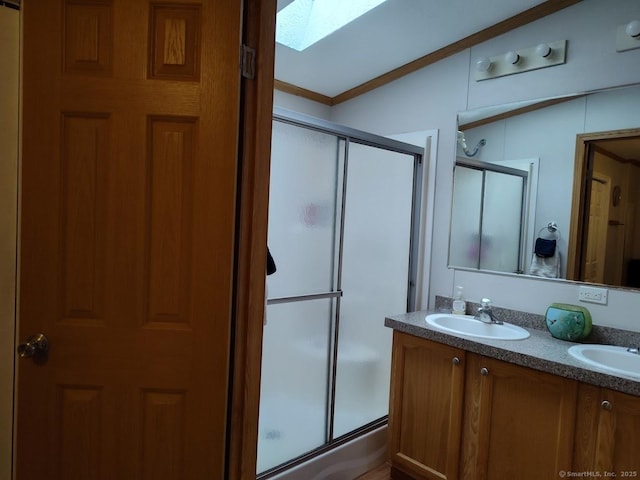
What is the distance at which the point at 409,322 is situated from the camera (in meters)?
2.07

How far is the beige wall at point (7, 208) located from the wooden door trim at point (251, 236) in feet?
2.48

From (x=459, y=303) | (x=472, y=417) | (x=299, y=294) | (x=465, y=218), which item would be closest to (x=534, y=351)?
(x=472, y=417)

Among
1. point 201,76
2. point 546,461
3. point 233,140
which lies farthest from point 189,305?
point 546,461

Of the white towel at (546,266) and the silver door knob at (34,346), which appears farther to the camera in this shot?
the white towel at (546,266)

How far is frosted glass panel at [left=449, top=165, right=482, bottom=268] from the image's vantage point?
2385mm

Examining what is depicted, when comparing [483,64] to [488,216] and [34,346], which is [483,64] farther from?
[34,346]

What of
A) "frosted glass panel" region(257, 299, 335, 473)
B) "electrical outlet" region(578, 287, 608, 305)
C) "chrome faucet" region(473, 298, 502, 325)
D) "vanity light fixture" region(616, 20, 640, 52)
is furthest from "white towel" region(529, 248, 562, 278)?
"frosted glass panel" region(257, 299, 335, 473)

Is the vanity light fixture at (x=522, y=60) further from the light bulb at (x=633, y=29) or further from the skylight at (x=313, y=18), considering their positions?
the skylight at (x=313, y=18)

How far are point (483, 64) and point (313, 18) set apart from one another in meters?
1.02

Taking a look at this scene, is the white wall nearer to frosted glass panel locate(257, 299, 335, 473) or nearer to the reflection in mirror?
the reflection in mirror

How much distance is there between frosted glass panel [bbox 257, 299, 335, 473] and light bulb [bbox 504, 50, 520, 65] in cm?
167

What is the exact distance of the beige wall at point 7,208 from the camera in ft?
4.20

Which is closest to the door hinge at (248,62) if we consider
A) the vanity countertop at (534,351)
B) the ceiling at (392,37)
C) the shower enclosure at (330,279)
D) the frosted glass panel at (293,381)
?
the shower enclosure at (330,279)

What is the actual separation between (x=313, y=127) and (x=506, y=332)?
1.44 meters
